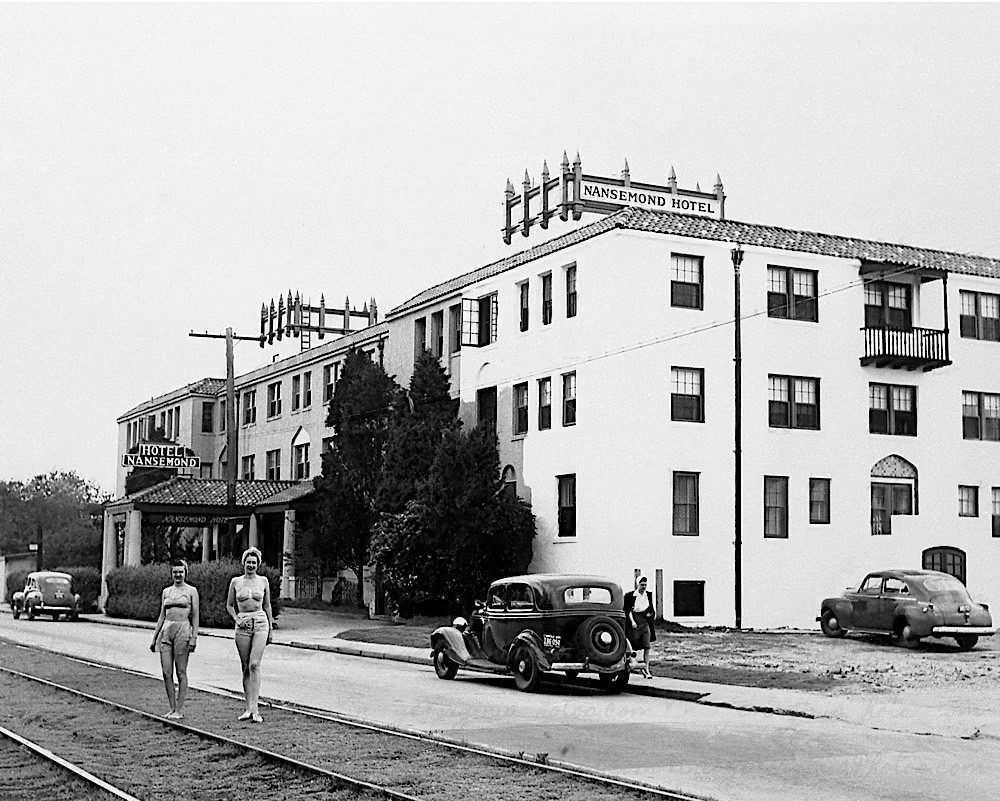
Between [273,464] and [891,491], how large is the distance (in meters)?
31.6

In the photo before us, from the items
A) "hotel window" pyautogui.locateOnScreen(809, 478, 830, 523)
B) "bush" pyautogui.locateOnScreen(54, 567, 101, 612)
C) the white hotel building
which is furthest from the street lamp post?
"bush" pyautogui.locateOnScreen(54, 567, 101, 612)

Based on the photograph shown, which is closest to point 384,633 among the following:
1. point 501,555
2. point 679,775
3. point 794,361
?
point 501,555

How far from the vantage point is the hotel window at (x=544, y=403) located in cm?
4044

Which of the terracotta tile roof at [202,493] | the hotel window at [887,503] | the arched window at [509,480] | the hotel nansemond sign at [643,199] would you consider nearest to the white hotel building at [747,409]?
the hotel window at [887,503]

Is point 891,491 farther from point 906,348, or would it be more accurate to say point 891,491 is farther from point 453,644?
point 453,644

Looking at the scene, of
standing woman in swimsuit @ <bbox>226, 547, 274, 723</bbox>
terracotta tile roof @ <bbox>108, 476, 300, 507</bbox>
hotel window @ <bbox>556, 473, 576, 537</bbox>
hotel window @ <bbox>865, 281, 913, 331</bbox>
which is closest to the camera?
standing woman in swimsuit @ <bbox>226, 547, 274, 723</bbox>

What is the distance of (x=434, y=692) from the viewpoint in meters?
20.8

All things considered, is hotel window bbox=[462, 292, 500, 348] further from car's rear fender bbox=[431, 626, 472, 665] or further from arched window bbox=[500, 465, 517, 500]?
car's rear fender bbox=[431, 626, 472, 665]

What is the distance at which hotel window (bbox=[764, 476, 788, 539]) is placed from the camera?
38.6m

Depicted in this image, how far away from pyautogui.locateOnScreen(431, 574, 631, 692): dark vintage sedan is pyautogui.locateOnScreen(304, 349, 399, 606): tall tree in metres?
22.1

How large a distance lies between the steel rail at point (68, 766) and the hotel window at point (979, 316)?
34.9 metres

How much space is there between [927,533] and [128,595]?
27.7 meters

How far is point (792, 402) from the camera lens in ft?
130

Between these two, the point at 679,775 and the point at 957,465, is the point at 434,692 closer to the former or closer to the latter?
the point at 679,775
